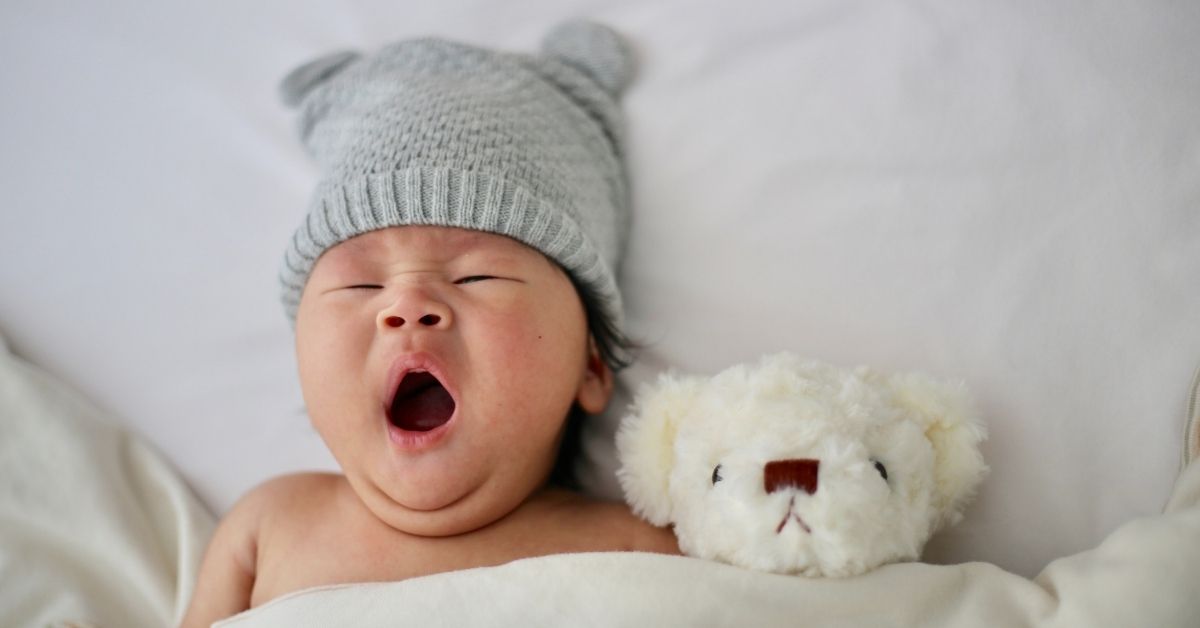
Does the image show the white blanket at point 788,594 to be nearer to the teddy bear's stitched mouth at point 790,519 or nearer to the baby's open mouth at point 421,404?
the teddy bear's stitched mouth at point 790,519

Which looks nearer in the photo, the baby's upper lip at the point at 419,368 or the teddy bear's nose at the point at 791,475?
the teddy bear's nose at the point at 791,475

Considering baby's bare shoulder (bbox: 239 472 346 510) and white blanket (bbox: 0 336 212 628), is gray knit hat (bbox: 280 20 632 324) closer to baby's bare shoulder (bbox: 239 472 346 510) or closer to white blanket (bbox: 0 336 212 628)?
baby's bare shoulder (bbox: 239 472 346 510)

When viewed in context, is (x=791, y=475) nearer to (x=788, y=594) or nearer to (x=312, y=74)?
(x=788, y=594)

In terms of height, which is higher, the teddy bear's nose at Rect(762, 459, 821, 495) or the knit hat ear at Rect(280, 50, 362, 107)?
the knit hat ear at Rect(280, 50, 362, 107)

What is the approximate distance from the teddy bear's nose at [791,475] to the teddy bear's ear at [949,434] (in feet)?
0.63

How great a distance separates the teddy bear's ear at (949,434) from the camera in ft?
3.57

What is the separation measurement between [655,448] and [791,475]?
0.22 meters

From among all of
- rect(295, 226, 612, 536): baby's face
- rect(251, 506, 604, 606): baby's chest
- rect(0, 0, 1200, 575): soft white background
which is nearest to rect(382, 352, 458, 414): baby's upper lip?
rect(295, 226, 612, 536): baby's face

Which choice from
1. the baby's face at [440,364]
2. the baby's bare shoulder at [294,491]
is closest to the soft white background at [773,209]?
the baby's bare shoulder at [294,491]

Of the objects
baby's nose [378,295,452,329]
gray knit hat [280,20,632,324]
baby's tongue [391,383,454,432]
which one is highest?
gray knit hat [280,20,632,324]

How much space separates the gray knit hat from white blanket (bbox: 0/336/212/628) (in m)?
0.37

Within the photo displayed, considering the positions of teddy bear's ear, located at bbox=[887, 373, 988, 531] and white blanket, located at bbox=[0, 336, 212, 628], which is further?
white blanket, located at bbox=[0, 336, 212, 628]

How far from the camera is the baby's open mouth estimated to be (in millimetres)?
1253

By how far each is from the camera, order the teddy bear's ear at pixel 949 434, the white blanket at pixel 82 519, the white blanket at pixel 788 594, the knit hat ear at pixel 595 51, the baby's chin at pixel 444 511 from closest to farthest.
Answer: the white blanket at pixel 788 594 < the teddy bear's ear at pixel 949 434 < the baby's chin at pixel 444 511 < the white blanket at pixel 82 519 < the knit hat ear at pixel 595 51
